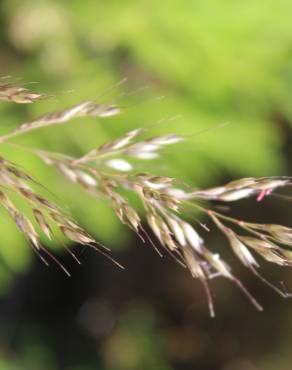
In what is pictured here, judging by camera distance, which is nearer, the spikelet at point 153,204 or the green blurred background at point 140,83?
the spikelet at point 153,204

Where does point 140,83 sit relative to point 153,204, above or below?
below

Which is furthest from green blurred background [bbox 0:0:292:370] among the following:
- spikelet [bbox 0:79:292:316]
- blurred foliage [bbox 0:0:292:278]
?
spikelet [bbox 0:79:292:316]

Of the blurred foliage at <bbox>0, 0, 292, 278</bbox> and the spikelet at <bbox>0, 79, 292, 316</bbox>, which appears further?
the blurred foliage at <bbox>0, 0, 292, 278</bbox>

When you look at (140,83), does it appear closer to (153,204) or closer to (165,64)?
(165,64)

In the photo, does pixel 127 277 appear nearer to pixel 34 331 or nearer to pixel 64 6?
pixel 34 331

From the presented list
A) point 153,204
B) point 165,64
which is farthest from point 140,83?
point 153,204

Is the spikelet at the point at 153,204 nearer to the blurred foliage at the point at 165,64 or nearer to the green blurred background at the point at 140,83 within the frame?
the green blurred background at the point at 140,83

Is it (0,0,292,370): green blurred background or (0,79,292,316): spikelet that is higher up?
(0,79,292,316): spikelet

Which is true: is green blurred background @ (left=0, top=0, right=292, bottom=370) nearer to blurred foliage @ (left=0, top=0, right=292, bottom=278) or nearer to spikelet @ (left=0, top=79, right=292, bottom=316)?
blurred foliage @ (left=0, top=0, right=292, bottom=278)

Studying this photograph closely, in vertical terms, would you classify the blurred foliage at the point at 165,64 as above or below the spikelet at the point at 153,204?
below

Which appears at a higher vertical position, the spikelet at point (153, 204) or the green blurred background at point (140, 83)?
the spikelet at point (153, 204)

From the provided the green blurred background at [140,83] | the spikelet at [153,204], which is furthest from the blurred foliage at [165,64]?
the spikelet at [153,204]

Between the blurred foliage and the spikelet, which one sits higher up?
the spikelet
